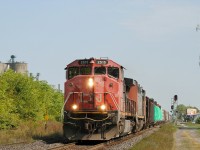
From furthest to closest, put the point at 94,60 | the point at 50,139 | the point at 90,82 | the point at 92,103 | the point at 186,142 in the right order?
the point at 186,142, the point at 50,139, the point at 94,60, the point at 90,82, the point at 92,103

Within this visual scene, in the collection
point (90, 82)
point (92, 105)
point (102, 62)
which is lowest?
point (92, 105)

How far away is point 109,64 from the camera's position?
76.3ft

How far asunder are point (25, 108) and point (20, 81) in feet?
11.0

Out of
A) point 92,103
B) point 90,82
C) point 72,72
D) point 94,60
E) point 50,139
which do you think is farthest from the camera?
point 50,139

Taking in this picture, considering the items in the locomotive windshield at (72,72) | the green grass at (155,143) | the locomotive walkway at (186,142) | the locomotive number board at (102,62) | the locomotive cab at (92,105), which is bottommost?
the locomotive walkway at (186,142)

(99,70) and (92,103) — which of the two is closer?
(92,103)

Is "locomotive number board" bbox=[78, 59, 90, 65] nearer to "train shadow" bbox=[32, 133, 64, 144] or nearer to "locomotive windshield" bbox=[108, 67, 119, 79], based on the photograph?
"locomotive windshield" bbox=[108, 67, 119, 79]

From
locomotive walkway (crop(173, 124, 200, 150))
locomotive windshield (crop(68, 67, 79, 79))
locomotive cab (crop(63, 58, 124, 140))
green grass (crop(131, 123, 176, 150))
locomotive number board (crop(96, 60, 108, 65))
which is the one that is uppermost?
locomotive number board (crop(96, 60, 108, 65))

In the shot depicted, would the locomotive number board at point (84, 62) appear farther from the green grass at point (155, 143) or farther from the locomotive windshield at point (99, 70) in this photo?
the green grass at point (155, 143)

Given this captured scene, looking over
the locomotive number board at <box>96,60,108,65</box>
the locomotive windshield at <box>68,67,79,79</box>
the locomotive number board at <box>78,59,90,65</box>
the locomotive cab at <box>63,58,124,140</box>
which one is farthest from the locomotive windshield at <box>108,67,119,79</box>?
the locomotive windshield at <box>68,67,79,79</box>

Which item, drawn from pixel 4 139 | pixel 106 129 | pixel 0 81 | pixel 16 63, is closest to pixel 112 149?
pixel 106 129

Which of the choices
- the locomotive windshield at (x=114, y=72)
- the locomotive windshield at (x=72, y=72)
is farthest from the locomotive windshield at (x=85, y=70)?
the locomotive windshield at (x=114, y=72)

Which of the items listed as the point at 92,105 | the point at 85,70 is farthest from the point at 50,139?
the point at 85,70

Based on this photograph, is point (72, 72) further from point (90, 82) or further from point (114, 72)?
point (114, 72)
